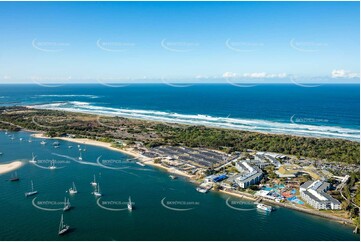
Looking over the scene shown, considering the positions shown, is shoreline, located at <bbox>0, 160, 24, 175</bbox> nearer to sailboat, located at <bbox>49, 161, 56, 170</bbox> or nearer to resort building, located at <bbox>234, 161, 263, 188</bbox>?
sailboat, located at <bbox>49, 161, 56, 170</bbox>

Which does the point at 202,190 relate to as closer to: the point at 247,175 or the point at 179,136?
the point at 247,175

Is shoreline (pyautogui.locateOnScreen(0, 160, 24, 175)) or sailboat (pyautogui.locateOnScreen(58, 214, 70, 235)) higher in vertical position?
shoreline (pyautogui.locateOnScreen(0, 160, 24, 175))

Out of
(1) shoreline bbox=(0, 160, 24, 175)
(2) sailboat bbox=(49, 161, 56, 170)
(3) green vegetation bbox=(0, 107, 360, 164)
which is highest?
(3) green vegetation bbox=(0, 107, 360, 164)

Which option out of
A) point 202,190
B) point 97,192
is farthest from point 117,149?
point 202,190

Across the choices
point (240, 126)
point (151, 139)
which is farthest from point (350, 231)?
point (240, 126)

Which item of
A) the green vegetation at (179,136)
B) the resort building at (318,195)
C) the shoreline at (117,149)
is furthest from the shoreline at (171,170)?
the green vegetation at (179,136)

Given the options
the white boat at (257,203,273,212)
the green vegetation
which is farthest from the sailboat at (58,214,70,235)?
the green vegetation
